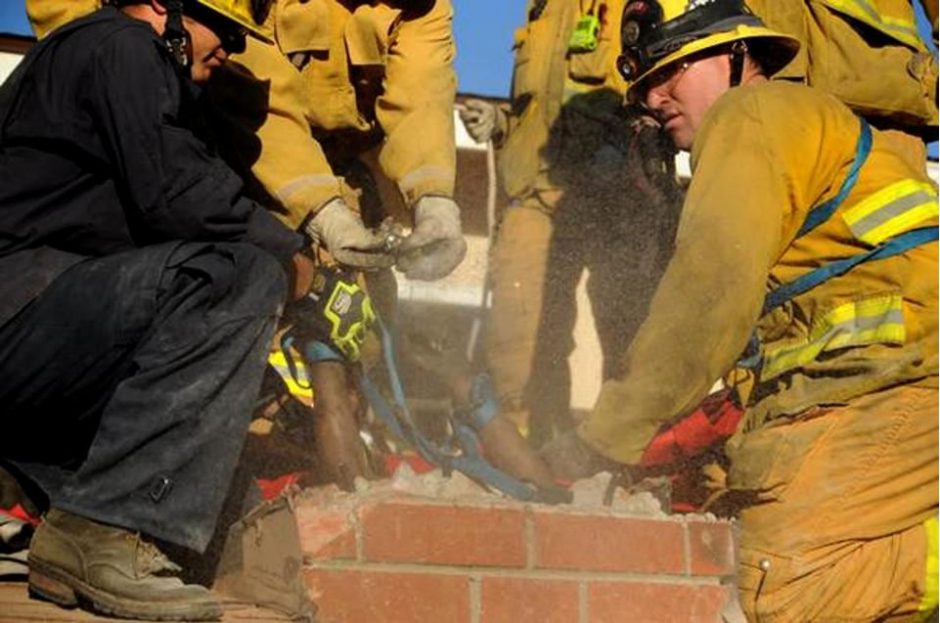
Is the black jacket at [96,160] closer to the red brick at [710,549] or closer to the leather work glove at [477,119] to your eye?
the red brick at [710,549]

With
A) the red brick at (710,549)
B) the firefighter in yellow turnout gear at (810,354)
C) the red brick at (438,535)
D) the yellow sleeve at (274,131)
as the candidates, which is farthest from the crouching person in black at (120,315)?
the red brick at (710,549)

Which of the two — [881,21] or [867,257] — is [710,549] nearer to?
[867,257]

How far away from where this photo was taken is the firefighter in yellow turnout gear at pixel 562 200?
5082 millimetres

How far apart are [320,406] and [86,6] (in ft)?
4.92

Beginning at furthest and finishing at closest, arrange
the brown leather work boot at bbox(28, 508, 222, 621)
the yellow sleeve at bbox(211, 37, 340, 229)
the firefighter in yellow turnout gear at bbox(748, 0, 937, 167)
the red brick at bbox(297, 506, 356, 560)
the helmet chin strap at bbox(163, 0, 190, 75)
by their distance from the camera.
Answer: the firefighter in yellow turnout gear at bbox(748, 0, 937, 167), the yellow sleeve at bbox(211, 37, 340, 229), the helmet chin strap at bbox(163, 0, 190, 75), the red brick at bbox(297, 506, 356, 560), the brown leather work boot at bbox(28, 508, 222, 621)

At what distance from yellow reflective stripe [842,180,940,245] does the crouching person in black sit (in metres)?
1.46

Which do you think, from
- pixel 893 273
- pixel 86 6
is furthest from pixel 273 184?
pixel 893 273

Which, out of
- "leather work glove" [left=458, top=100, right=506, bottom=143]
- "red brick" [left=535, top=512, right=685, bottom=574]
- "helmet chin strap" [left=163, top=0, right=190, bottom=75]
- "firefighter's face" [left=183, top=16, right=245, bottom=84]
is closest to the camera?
"red brick" [left=535, top=512, right=685, bottom=574]

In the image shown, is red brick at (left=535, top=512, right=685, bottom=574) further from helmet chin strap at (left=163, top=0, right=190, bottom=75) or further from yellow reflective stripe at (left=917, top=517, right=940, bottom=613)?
helmet chin strap at (left=163, top=0, right=190, bottom=75)

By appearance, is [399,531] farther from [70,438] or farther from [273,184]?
[273,184]

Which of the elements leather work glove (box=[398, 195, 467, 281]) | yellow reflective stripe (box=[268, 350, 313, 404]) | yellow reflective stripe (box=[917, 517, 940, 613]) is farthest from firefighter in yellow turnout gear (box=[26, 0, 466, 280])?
yellow reflective stripe (box=[917, 517, 940, 613])

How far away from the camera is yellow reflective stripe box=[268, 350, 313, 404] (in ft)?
12.7

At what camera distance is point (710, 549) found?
3324 millimetres

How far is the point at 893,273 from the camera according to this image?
3.38 m
